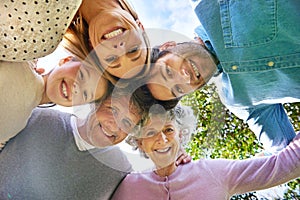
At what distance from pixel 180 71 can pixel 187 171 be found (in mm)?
277

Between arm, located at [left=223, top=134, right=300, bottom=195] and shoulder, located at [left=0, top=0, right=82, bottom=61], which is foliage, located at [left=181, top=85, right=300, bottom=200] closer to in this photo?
arm, located at [left=223, top=134, right=300, bottom=195]

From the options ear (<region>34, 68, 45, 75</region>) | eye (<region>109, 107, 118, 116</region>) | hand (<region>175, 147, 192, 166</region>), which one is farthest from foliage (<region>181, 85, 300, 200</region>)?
ear (<region>34, 68, 45, 75</region>)

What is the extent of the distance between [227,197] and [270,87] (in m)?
0.25

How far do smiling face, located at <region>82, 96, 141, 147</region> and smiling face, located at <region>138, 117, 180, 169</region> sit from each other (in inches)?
1.5

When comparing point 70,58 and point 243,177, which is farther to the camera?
point 243,177

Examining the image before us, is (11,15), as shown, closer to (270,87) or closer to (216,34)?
(216,34)

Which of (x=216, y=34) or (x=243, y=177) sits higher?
(x=216, y=34)

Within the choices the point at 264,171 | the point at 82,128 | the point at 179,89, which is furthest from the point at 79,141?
the point at 264,171

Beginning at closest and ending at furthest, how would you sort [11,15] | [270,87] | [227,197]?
[11,15], [270,87], [227,197]

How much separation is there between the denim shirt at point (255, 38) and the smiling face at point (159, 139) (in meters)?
0.14

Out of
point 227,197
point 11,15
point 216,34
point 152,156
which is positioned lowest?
point 227,197

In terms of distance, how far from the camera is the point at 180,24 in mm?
662

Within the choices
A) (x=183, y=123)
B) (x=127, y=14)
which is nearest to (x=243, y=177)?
(x=183, y=123)

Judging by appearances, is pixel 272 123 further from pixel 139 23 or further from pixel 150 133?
pixel 139 23
